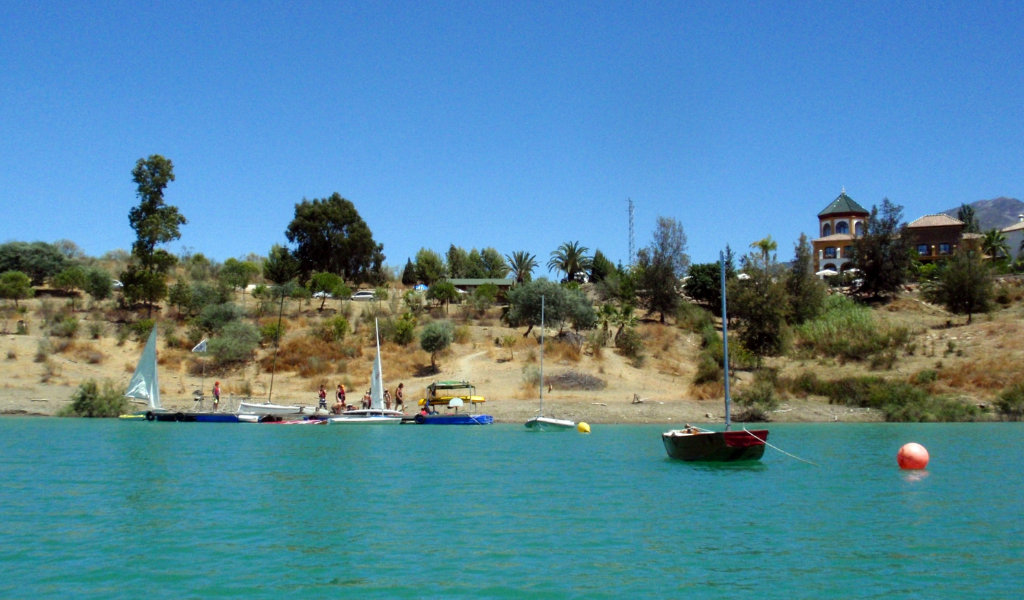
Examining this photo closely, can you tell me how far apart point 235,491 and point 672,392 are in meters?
35.5

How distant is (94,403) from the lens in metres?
49.8

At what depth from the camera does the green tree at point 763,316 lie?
57719 millimetres

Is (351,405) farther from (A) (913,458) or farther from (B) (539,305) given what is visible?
(A) (913,458)

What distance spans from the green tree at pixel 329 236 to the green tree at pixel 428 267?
1296 centimetres

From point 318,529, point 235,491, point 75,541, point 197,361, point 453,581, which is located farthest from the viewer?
point 197,361

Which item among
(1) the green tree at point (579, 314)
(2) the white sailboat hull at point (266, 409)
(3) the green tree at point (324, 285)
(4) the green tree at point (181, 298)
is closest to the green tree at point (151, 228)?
(4) the green tree at point (181, 298)

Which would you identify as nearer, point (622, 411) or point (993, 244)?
point (622, 411)

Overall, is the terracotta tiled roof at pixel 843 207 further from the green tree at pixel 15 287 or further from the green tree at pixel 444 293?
the green tree at pixel 15 287

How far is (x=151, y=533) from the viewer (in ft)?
57.7

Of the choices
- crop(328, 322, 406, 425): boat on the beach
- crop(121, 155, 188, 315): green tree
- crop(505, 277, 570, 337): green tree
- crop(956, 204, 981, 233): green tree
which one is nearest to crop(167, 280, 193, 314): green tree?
crop(121, 155, 188, 315): green tree

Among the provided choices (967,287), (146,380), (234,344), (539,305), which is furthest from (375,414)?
(967,287)

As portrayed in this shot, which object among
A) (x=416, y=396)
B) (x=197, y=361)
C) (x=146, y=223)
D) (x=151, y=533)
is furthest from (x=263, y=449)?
(x=146, y=223)

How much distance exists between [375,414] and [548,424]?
10.3 metres

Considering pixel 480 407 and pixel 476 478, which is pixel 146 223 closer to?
pixel 480 407
